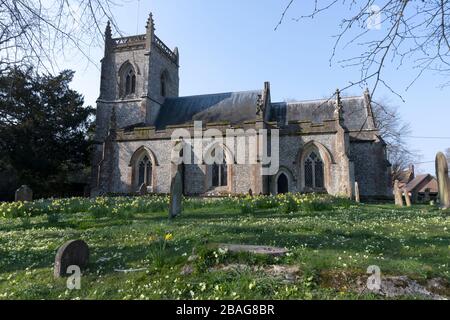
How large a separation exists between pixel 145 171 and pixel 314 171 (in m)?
11.6

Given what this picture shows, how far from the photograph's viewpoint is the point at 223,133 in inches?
883

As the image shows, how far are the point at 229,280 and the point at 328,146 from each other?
59.4 feet

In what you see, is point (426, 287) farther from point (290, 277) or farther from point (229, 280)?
point (229, 280)

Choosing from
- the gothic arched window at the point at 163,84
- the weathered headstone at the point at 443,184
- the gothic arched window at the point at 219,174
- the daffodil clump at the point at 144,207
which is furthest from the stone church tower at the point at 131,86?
the weathered headstone at the point at 443,184

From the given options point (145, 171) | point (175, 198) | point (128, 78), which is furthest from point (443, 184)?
point (128, 78)

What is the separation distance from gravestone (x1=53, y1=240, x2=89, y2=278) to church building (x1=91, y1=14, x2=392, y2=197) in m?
15.2

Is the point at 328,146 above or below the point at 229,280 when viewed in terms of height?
above

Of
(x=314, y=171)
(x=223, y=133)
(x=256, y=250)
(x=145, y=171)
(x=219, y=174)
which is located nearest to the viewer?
(x=256, y=250)

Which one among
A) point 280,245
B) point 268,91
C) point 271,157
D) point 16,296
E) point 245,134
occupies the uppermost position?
point 268,91

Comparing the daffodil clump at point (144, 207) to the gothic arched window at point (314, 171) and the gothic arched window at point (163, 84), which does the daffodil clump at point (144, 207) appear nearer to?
the gothic arched window at point (314, 171)

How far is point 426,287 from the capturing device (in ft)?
12.3

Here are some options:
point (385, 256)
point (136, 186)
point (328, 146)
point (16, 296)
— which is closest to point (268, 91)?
point (328, 146)

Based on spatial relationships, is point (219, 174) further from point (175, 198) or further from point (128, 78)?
point (128, 78)
